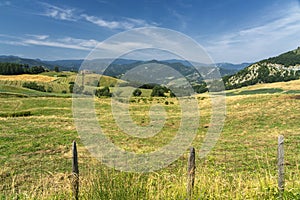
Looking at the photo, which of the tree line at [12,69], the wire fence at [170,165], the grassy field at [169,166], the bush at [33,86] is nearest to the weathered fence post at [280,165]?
the grassy field at [169,166]

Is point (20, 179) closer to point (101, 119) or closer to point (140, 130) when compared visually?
point (140, 130)

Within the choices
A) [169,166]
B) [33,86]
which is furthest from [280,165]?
[33,86]

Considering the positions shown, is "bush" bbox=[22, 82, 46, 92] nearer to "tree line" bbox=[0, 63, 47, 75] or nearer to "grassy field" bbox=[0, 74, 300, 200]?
"tree line" bbox=[0, 63, 47, 75]

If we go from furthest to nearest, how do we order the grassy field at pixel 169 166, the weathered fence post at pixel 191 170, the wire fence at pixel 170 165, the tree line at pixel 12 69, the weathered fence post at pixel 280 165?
the tree line at pixel 12 69
the wire fence at pixel 170 165
the grassy field at pixel 169 166
the weathered fence post at pixel 280 165
the weathered fence post at pixel 191 170

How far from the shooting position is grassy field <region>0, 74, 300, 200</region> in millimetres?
6227

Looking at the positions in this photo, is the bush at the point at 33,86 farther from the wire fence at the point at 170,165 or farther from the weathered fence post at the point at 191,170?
the weathered fence post at the point at 191,170

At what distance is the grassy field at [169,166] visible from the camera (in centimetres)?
623

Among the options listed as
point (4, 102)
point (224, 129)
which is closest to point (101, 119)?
point (224, 129)

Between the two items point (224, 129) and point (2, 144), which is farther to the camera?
point (224, 129)

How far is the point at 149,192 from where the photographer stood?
6.14 m

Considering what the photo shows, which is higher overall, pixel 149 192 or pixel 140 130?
pixel 149 192

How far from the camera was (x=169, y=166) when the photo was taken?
530 inches

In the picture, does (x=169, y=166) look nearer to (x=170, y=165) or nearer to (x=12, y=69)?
(x=170, y=165)

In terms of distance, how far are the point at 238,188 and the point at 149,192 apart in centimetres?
198
